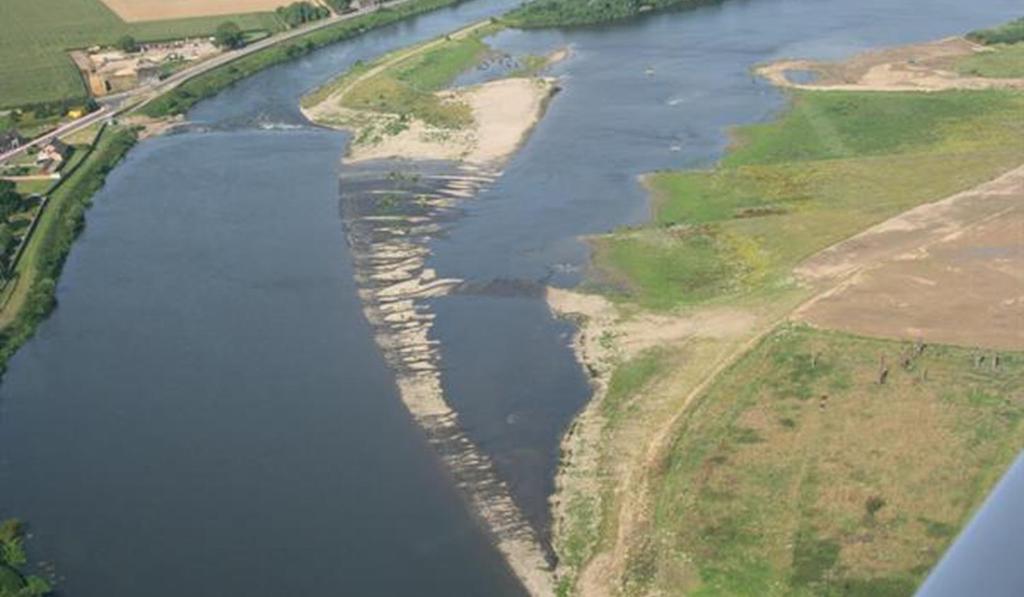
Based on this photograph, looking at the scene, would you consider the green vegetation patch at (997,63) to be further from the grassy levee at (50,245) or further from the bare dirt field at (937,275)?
the grassy levee at (50,245)

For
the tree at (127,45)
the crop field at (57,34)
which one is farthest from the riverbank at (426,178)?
the tree at (127,45)

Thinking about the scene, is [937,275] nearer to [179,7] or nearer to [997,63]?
[997,63]

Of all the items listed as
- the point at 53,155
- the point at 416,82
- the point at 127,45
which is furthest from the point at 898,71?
the point at 127,45

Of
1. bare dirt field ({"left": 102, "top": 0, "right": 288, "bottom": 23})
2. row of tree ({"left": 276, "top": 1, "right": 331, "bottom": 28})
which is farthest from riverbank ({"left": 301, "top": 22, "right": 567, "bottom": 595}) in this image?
bare dirt field ({"left": 102, "top": 0, "right": 288, "bottom": 23})

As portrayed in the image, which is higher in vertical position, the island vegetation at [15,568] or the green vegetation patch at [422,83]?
the green vegetation patch at [422,83]

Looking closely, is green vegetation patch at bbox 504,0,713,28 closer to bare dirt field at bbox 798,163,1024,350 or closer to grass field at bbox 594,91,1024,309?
grass field at bbox 594,91,1024,309
